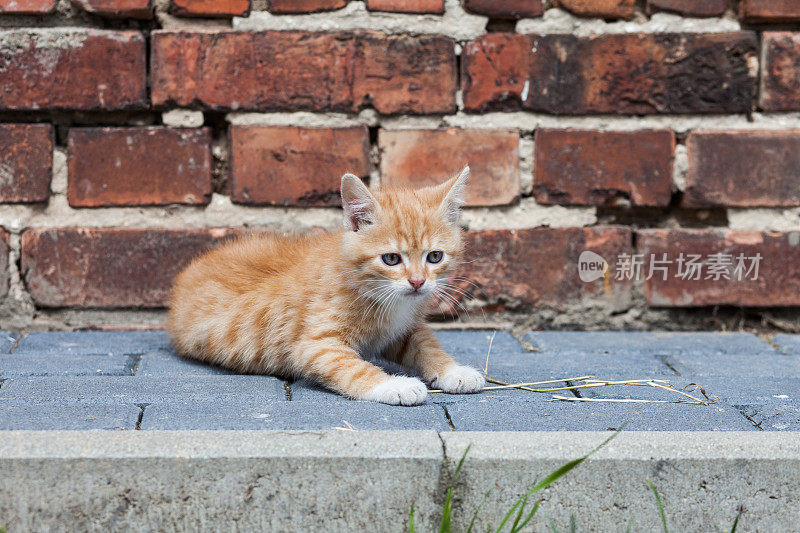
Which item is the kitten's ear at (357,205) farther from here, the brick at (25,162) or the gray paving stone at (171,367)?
the brick at (25,162)

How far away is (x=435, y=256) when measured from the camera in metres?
2.19

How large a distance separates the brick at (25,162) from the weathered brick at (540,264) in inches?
53.7

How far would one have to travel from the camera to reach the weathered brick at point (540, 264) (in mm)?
2613

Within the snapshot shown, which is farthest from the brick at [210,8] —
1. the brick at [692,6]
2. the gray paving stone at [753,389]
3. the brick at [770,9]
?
the gray paving stone at [753,389]

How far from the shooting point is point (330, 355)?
2029 millimetres

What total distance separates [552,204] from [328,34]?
91 cm

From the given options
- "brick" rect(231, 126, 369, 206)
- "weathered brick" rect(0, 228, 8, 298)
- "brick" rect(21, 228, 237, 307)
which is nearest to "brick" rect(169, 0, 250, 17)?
"brick" rect(231, 126, 369, 206)

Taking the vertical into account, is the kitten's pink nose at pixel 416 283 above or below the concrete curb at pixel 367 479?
above

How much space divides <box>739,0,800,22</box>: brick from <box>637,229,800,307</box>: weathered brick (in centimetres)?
69

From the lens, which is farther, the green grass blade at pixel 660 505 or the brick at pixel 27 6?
the brick at pixel 27 6

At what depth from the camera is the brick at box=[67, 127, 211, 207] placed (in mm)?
2512

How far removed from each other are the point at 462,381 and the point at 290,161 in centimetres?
100

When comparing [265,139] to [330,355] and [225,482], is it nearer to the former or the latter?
[330,355]

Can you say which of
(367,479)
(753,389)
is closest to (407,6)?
(753,389)
